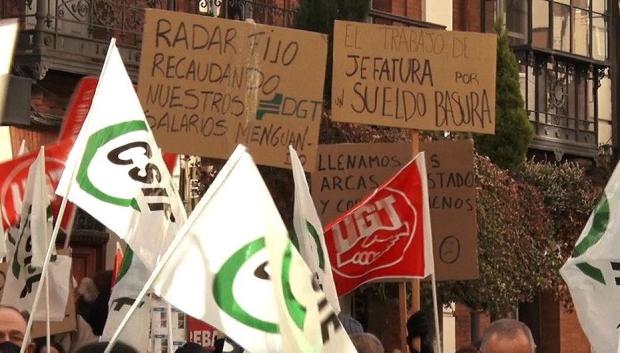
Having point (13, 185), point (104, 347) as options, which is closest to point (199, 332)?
point (13, 185)

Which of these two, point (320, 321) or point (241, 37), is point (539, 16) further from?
point (320, 321)

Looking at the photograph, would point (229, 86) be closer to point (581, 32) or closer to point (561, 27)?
point (561, 27)

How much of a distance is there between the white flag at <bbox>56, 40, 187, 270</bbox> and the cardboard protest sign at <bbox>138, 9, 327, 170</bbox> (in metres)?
2.46

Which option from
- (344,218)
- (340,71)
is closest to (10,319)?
(344,218)

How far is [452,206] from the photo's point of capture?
41.4 ft

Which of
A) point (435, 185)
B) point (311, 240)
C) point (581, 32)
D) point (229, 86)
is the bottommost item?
point (311, 240)

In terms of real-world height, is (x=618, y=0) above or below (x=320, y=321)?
above

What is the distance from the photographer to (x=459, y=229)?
1259 cm

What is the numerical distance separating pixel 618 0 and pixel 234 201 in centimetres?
2110

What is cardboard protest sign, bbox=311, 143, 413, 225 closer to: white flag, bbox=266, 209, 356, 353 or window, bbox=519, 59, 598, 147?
white flag, bbox=266, 209, 356, 353

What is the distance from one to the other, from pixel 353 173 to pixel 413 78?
0.73m

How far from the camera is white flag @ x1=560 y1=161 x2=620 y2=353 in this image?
27.0 ft

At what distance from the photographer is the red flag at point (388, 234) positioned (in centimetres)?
1120

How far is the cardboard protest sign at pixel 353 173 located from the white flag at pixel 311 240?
3.01 metres
